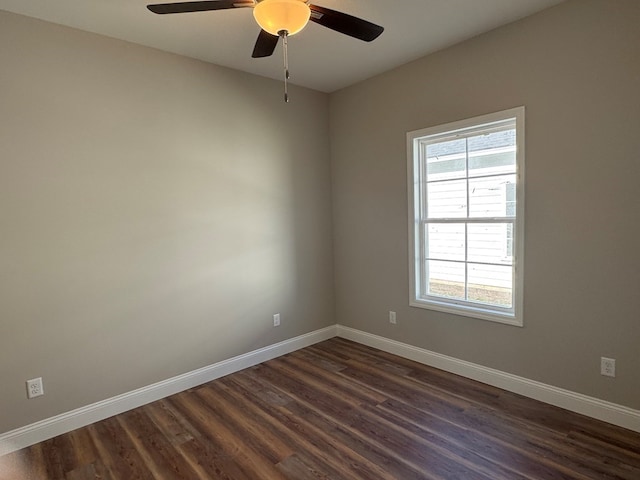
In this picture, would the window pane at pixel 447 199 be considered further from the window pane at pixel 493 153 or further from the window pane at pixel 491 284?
the window pane at pixel 491 284

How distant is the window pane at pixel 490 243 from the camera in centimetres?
285

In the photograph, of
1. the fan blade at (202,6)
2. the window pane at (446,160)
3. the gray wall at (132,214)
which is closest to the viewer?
the fan blade at (202,6)

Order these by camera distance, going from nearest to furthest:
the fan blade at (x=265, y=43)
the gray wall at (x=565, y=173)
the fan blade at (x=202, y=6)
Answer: the fan blade at (x=202, y=6) < the fan blade at (x=265, y=43) < the gray wall at (x=565, y=173)

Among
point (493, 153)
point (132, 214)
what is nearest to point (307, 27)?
point (493, 153)

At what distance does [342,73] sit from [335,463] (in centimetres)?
316

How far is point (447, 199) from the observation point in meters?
3.22

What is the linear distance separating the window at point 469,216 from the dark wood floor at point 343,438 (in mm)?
726

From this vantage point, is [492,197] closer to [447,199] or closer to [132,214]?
[447,199]

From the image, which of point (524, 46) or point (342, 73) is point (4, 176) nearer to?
point (342, 73)

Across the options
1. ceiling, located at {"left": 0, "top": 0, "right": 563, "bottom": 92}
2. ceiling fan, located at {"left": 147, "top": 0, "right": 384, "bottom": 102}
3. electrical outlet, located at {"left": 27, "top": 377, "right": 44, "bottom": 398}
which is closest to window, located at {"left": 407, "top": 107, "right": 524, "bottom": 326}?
ceiling, located at {"left": 0, "top": 0, "right": 563, "bottom": 92}

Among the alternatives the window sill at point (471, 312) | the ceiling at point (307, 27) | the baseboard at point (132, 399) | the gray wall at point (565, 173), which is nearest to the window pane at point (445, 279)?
the window sill at point (471, 312)

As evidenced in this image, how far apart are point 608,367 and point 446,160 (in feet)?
6.16

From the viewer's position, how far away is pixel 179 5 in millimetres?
1647

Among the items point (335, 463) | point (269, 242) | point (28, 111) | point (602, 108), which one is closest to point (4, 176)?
point (28, 111)
